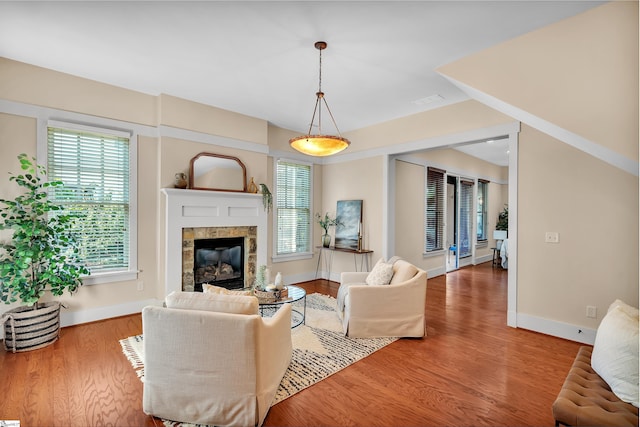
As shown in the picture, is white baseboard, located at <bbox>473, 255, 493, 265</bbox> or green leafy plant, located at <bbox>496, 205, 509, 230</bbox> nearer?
white baseboard, located at <bbox>473, 255, 493, 265</bbox>

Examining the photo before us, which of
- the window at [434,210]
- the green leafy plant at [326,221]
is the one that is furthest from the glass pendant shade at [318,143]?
the window at [434,210]

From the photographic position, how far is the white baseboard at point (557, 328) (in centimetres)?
321

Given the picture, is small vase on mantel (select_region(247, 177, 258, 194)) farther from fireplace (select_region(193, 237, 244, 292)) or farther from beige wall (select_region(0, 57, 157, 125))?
beige wall (select_region(0, 57, 157, 125))

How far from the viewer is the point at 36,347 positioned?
3.04 m

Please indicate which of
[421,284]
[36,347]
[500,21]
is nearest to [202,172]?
[36,347]

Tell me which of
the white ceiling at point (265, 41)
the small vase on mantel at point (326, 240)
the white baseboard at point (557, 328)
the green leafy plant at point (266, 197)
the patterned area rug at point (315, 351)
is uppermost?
the white ceiling at point (265, 41)

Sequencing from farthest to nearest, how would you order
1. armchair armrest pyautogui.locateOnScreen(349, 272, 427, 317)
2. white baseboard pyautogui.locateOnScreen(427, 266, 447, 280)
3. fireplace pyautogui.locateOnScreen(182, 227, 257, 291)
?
white baseboard pyautogui.locateOnScreen(427, 266, 447, 280)
fireplace pyautogui.locateOnScreen(182, 227, 257, 291)
armchair armrest pyautogui.locateOnScreen(349, 272, 427, 317)

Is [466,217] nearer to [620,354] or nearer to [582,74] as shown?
[582,74]

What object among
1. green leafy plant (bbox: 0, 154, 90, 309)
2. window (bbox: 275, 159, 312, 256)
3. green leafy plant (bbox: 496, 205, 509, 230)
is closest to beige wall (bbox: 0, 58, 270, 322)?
green leafy plant (bbox: 0, 154, 90, 309)

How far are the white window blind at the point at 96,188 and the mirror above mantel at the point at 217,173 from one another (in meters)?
0.84

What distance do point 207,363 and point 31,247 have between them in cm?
250

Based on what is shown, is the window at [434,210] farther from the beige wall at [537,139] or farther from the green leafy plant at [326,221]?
the green leafy plant at [326,221]

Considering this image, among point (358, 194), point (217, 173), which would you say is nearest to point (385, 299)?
point (358, 194)

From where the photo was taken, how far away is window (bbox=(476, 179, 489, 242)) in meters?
8.46
